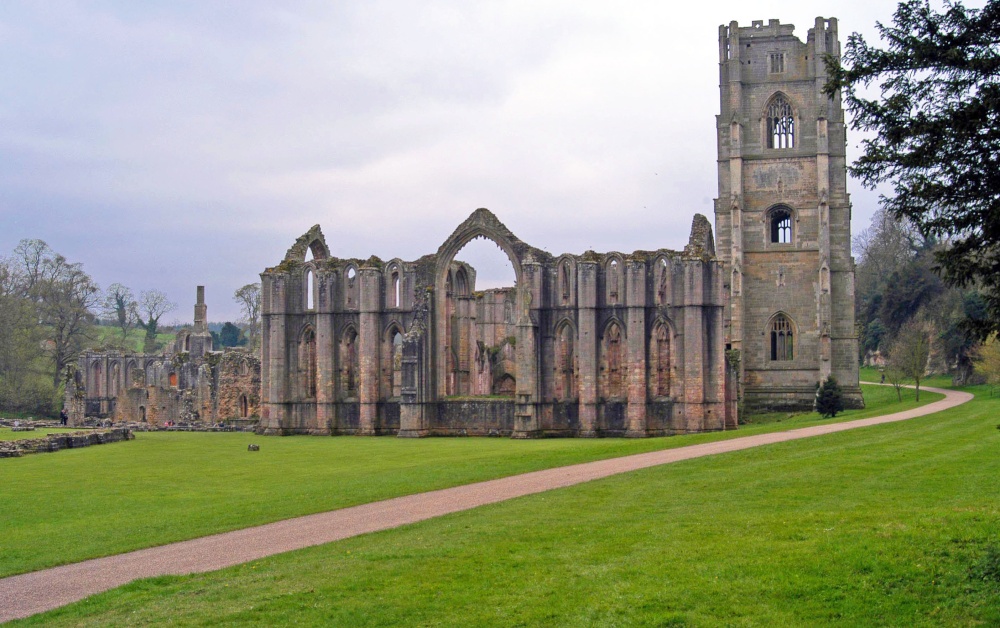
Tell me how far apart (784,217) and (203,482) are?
43000 mm

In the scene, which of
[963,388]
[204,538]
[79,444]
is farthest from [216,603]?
[963,388]

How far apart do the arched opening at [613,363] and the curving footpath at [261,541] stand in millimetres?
18173

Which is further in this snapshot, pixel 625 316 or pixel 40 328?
pixel 40 328

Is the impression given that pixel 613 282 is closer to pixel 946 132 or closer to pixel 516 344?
pixel 516 344

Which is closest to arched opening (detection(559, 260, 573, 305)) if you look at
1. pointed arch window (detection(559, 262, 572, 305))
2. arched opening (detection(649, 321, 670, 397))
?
pointed arch window (detection(559, 262, 572, 305))

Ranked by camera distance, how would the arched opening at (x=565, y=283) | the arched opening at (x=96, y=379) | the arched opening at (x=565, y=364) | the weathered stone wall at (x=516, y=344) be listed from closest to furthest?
1. the weathered stone wall at (x=516, y=344)
2. the arched opening at (x=565, y=283)
3. the arched opening at (x=565, y=364)
4. the arched opening at (x=96, y=379)

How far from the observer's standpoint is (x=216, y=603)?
1200 centimetres

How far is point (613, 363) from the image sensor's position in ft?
147

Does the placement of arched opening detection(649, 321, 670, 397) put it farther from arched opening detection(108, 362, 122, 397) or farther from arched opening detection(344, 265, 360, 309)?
arched opening detection(108, 362, 122, 397)

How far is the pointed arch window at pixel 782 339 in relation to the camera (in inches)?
2301

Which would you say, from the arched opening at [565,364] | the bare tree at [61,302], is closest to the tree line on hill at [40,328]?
the bare tree at [61,302]

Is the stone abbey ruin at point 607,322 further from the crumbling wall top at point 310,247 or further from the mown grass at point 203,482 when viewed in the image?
the mown grass at point 203,482

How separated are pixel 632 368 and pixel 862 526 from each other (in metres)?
29.4

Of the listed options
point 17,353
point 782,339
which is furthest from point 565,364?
point 17,353
